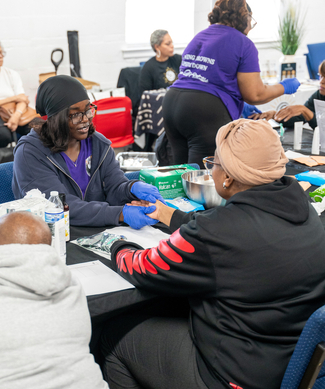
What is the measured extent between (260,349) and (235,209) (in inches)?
14.7

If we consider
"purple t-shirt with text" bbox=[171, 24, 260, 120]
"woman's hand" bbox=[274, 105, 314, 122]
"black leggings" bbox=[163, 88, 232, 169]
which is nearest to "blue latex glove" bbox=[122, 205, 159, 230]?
"black leggings" bbox=[163, 88, 232, 169]

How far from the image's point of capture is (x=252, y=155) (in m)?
1.17

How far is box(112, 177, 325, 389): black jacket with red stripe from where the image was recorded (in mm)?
1068

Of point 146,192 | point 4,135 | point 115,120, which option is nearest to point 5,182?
point 146,192

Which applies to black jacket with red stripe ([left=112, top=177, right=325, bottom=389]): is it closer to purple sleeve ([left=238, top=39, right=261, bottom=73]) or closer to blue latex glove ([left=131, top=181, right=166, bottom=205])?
blue latex glove ([left=131, top=181, right=166, bottom=205])

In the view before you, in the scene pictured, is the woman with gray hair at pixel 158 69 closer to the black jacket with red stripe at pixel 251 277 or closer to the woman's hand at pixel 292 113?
the woman's hand at pixel 292 113

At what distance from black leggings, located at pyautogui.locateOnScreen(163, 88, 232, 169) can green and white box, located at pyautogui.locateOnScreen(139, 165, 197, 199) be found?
545 millimetres

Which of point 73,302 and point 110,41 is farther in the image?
point 110,41

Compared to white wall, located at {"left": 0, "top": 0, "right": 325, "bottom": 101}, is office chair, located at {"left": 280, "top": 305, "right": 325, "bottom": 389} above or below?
below

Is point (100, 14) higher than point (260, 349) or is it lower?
higher

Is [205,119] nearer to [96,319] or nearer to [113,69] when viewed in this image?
[96,319]

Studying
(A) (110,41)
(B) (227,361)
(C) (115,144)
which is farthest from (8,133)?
(B) (227,361)

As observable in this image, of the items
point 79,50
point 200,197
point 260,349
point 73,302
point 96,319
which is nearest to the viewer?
point 73,302

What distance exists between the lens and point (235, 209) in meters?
1.12
